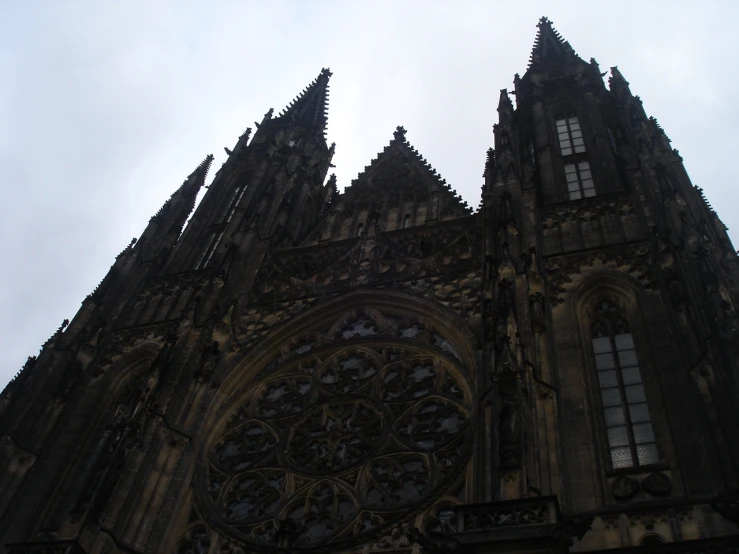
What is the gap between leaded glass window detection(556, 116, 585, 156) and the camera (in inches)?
797

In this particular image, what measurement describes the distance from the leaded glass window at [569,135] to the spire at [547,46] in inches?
179

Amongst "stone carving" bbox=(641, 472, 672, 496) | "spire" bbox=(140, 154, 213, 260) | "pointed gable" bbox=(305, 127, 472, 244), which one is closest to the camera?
"stone carving" bbox=(641, 472, 672, 496)

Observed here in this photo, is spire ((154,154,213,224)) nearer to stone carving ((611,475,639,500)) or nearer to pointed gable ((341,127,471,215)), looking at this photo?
pointed gable ((341,127,471,215))

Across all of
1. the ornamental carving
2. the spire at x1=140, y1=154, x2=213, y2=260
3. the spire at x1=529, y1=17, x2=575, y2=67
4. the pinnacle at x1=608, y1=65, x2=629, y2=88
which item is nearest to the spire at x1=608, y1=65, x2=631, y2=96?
the pinnacle at x1=608, y1=65, x2=629, y2=88

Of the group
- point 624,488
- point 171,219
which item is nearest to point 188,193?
point 171,219

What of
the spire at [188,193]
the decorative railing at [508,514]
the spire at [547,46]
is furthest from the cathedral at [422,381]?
the spire at [547,46]

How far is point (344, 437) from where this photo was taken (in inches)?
518

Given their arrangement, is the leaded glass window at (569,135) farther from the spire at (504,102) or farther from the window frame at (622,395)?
the window frame at (622,395)

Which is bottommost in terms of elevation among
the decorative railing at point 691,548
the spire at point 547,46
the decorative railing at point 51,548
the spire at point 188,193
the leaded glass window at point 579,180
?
the decorative railing at point 51,548

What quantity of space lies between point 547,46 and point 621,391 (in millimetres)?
18263

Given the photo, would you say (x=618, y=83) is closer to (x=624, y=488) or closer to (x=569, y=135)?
(x=569, y=135)

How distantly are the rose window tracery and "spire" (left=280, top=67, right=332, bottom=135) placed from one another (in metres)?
15.1

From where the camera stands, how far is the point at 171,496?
13000 mm

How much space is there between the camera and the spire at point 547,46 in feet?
85.2
